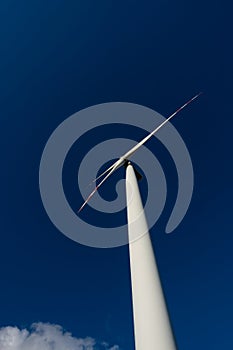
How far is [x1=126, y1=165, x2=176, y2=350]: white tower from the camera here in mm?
10230

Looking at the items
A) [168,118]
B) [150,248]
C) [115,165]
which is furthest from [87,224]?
[150,248]

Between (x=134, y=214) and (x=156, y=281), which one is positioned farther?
(x=134, y=214)

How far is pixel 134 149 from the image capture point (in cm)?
2875

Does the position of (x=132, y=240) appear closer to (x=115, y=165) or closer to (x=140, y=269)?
(x=140, y=269)

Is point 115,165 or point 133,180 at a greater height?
point 115,165

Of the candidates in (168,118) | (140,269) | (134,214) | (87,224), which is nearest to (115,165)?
(168,118)

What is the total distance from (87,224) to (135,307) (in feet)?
75.6

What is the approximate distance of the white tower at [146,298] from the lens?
1023cm

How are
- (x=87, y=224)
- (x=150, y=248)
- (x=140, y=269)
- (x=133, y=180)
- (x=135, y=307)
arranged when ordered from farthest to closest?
1. (x=87, y=224)
2. (x=133, y=180)
3. (x=150, y=248)
4. (x=140, y=269)
5. (x=135, y=307)

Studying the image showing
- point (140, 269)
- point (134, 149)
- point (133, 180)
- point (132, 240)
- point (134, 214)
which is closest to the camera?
point (140, 269)

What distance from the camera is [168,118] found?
30516mm

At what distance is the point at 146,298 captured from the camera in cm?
1173

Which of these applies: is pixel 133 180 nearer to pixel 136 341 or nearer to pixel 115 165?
pixel 115 165

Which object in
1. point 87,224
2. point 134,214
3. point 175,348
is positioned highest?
point 87,224
